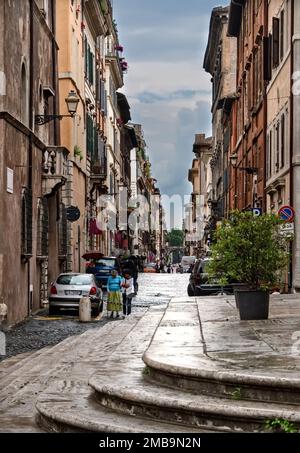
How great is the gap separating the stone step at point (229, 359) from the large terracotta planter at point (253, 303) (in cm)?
30

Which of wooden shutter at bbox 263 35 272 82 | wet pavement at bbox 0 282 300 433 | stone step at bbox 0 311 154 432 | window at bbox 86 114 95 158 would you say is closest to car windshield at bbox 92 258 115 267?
window at bbox 86 114 95 158

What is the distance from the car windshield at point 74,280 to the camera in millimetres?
30258

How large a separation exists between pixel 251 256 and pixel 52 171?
52.5 feet

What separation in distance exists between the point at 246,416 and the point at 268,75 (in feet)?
105

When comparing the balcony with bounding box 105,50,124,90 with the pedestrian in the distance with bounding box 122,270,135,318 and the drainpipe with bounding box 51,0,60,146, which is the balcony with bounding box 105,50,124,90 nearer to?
the drainpipe with bounding box 51,0,60,146

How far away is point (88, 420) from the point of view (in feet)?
29.0

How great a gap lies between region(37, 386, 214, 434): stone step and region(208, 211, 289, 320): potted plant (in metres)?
7.28

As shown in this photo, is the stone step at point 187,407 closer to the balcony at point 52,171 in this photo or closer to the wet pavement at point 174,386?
the wet pavement at point 174,386

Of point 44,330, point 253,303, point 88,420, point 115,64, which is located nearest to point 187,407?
point 88,420

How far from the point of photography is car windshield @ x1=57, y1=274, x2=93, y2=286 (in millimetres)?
30258

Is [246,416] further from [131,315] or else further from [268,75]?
[268,75]

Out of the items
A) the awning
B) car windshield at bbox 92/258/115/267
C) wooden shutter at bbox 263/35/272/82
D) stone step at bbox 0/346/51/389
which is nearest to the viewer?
stone step at bbox 0/346/51/389

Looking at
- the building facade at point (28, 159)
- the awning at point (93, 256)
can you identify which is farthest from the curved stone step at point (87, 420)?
the awning at point (93, 256)

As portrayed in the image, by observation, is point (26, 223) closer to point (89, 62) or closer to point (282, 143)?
point (282, 143)
